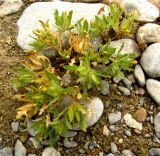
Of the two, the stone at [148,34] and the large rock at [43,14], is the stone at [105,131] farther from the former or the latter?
the large rock at [43,14]

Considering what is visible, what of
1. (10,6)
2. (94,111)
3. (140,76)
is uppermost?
(10,6)

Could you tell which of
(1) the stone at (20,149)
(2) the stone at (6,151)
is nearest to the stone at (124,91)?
(1) the stone at (20,149)

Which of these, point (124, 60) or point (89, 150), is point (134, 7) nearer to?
point (124, 60)

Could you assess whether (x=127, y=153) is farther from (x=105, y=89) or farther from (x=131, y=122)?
(x=105, y=89)

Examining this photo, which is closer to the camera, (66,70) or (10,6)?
(66,70)

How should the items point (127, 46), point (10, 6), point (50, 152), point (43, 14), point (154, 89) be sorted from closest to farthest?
1. point (50, 152)
2. point (154, 89)
3. point (127, 46)
4. point (43, 14)
5. point (10, 6)

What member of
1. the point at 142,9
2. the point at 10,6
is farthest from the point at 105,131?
the point at 10,6
